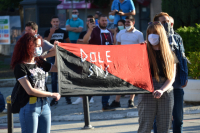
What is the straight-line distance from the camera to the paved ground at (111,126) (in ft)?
20.2

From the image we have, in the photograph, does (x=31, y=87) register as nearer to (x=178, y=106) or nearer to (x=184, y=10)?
(x=178, y=106)

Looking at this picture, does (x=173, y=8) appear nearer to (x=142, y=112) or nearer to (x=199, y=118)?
(x=199, y=118)

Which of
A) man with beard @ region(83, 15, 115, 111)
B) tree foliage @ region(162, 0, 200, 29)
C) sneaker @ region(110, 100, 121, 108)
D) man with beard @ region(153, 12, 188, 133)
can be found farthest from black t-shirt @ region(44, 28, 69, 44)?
tree foliage @ region(162, 0, 200, 29)

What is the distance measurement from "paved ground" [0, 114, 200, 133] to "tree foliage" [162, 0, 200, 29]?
8.27m

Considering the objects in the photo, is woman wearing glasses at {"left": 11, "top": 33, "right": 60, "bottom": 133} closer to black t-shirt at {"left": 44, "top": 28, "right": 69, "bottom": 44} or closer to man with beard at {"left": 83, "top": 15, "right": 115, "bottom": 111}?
man with beard at {"left": 83, "top": 15, "right": 115, "bottom": 111}

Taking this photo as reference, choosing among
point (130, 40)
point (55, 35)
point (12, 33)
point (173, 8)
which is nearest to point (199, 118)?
point (130, 40)

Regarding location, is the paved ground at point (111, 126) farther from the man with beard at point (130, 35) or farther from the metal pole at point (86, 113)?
the man with beard at point (130, 35)

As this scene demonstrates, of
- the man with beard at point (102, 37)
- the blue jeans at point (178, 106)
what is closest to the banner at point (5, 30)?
the man with beard at point (102, 37)

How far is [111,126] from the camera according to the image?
653 cm

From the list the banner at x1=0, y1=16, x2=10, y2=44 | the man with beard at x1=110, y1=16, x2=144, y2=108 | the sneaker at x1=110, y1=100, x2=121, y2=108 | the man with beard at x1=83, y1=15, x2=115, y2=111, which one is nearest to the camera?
the man with beard at x1=110, y1=16, x2=144, y2=108

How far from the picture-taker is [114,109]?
7582mm

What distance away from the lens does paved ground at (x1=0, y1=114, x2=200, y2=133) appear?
20.2 ft

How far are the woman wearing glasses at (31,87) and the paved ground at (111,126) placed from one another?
251 centimetres

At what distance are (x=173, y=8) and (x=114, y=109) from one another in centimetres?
922
